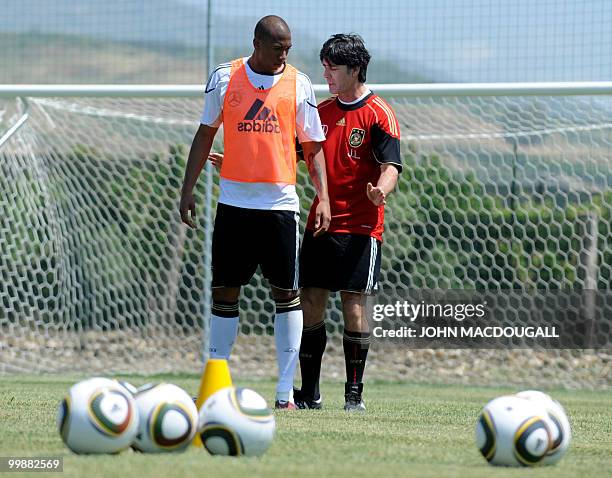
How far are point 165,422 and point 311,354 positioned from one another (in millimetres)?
2930

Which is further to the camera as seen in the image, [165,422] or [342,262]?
[342,262]

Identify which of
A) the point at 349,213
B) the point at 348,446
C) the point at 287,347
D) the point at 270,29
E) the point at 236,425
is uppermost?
the point at 270,29

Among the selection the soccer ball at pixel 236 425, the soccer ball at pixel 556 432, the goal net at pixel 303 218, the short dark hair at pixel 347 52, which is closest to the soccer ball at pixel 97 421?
the soccer ball at pixel 236 425

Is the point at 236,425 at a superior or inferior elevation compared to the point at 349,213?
inferior

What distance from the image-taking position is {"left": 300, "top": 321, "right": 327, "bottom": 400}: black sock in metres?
6.79

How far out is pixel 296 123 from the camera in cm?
644

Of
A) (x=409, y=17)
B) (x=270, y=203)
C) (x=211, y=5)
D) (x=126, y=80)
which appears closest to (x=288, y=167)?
(x=270, y=203)

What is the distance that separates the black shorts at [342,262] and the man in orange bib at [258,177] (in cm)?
36

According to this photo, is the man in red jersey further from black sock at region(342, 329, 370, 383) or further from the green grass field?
the green grass field

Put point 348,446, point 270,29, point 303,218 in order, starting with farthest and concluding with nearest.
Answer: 1. point 303,218
2. point 270,29
3. point 348,446

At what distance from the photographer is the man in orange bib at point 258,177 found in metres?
6.29

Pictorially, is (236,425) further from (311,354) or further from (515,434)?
(311,354)


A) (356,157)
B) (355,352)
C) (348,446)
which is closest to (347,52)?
(356,157)

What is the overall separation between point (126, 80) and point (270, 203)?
31712mm
